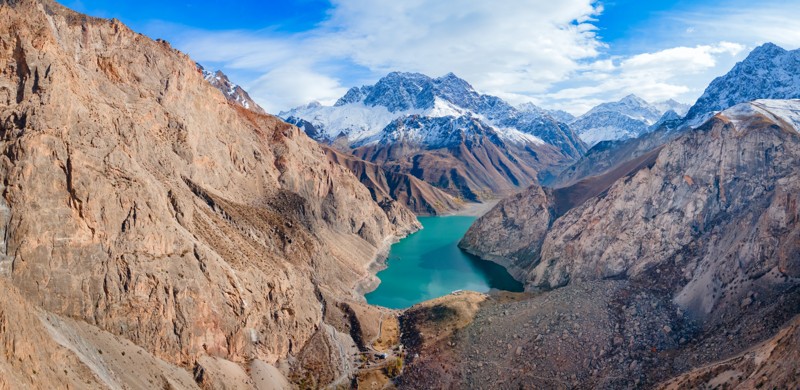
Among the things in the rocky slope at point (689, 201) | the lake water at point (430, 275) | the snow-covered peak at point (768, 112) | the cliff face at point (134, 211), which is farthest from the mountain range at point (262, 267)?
the lake water at point (430, 275)

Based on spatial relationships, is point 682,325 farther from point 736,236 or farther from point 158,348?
point 158,348

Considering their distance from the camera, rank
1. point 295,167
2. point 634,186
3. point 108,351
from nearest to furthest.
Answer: point 108,351
point 634,186
point 295,167

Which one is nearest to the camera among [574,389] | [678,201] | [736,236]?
[574,389]

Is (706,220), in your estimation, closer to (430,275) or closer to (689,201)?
(689,201)

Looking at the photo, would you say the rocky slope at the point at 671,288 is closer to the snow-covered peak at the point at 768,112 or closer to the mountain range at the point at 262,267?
the mountain range at the point at 262,267

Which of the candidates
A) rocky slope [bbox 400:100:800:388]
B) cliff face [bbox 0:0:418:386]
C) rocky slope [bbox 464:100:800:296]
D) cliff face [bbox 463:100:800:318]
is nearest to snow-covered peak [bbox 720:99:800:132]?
rocky slope [bbox 464:100:800:296]

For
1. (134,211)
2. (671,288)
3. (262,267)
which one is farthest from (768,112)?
(134,211)

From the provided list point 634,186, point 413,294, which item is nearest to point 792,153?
point 634,186
